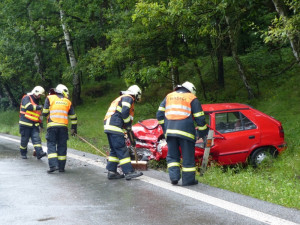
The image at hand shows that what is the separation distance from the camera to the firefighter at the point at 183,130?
21.0 ft

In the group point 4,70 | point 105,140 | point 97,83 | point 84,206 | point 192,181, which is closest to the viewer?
point 84,206

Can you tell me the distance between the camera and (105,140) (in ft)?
47.7

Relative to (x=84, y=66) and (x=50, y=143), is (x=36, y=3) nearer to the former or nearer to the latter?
(x=84, y=66)

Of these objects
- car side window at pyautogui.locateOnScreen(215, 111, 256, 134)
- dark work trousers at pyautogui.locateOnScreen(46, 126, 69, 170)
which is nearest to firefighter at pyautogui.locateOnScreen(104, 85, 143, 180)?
dark work trousers at pyautogui.locateOnScreen(46, 126, 69, 170)

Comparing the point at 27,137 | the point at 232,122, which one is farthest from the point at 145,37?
the point at 232,122

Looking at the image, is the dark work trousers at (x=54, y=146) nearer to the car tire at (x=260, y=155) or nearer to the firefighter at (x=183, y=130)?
the firefighter at (x=183, y=130)

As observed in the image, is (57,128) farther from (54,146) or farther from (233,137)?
(233,137)

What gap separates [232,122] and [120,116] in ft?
9.28

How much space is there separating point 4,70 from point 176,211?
20.0 m

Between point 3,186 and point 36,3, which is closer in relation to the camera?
point 3,186

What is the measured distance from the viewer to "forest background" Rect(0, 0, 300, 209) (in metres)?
8.76

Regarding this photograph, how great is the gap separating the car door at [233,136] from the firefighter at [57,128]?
3152 mm

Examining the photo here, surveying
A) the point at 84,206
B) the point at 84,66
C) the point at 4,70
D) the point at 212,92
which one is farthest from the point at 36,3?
the point at 84,206

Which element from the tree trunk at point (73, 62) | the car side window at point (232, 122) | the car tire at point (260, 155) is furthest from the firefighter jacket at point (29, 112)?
the tree trunk at point (73, 62)
